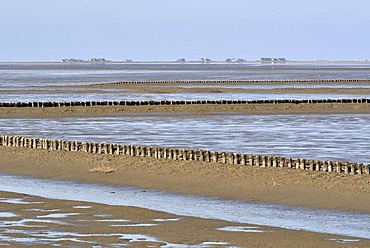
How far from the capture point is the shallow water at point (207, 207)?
1838 cm

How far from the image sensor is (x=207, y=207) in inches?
824

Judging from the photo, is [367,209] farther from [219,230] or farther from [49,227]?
[49,227]

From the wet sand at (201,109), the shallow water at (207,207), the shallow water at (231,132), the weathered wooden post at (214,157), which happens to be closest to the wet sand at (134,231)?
the shallow water at (207,207)

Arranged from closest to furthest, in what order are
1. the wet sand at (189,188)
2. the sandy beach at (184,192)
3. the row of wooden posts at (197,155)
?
the sandy beach at (184,192), the wet sand at (189,188), the row of wooden posts at (197,155)

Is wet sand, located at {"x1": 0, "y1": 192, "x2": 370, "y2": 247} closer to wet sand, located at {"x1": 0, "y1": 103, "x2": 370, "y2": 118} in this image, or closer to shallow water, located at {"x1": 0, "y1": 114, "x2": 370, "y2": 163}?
shallow water, located at {"x1": 0, "y1": 114, "x2": 370, "y2": 163}

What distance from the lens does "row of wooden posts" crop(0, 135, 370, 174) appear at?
25.4 meters

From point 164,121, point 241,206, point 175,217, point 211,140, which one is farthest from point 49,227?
point 164,121

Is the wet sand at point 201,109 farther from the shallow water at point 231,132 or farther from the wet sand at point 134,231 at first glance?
the wet sand at point 134,231

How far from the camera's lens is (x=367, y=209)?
66.4 feet

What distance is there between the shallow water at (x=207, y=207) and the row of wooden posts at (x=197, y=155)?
4348 millimetres

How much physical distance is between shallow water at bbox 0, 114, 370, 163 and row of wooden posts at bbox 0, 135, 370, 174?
14.9 feet

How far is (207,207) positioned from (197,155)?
7801 millimetres

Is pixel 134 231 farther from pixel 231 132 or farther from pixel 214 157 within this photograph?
pixel 231 132

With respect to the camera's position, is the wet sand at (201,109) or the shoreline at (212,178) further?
the wet sand at (201,109)
